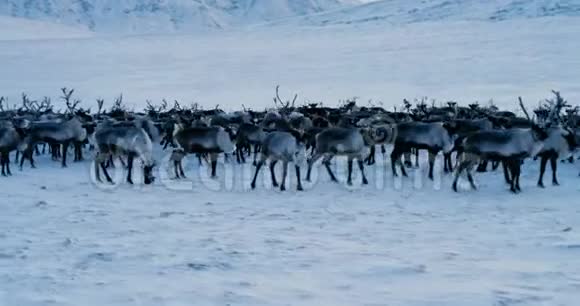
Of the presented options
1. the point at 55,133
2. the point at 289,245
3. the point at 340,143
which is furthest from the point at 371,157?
the point at 289,245

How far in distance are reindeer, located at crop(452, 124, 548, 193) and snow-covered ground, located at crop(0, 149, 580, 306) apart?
0.42 m

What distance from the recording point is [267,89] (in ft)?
146

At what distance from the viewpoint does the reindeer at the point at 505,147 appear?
1063cm

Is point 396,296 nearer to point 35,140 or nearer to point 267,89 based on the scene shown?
point 35,140

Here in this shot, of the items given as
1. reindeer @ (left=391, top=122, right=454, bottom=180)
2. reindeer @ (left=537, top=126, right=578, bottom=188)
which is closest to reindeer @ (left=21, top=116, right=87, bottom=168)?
reindeer @ (left=391, top=122, right=454, bottom=180)

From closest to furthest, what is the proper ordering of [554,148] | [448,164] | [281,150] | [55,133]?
[281,150] → [554,148] → [448,164] → [55,133]

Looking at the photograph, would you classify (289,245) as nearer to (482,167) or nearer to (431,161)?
(431,161)

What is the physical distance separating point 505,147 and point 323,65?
43.4 metres

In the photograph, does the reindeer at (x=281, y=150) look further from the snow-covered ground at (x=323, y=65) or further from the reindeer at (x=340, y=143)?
the snow-covered ground at (x=323, y=65)

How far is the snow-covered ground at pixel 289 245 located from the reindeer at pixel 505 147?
16.7 inches

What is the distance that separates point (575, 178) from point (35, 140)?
10030 mm

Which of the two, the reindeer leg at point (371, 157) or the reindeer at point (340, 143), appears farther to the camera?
the reindeer leg at point (371, 157)

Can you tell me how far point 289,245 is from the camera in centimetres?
706

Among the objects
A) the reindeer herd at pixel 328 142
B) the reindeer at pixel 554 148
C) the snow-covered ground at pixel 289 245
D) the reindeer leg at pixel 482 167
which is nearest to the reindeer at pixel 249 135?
the reindeer herd at pixel 328 142
